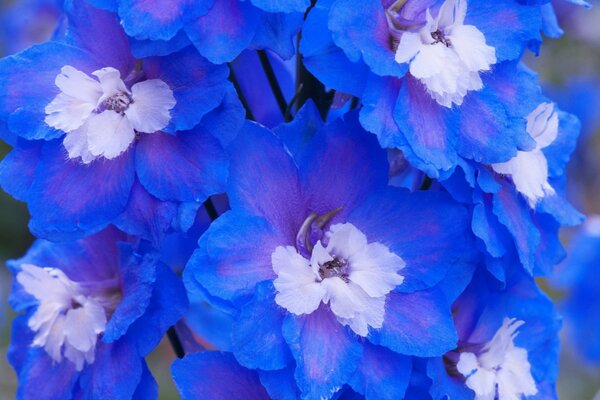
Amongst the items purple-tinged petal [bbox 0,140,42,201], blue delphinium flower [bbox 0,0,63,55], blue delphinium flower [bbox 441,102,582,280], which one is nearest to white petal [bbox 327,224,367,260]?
blue delphinium flower [bbox 441,102,582,280]

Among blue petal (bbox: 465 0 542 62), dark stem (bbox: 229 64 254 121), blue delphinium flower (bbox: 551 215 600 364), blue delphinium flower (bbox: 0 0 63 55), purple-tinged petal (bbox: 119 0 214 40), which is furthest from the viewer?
blue delphinium flower (bbox: 0 0 63 55)

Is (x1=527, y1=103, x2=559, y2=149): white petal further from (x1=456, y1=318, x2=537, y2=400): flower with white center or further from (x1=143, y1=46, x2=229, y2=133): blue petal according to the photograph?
(x1=143, y1=46, x2=229, y2=133): blue petal

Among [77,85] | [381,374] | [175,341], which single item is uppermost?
[77,85]

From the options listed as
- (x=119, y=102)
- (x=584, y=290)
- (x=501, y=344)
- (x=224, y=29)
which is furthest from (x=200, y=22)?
(x=584, y=290)

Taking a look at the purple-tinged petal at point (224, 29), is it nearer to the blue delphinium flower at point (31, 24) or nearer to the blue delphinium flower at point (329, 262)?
the blue delphinium flower at point (329, 262)

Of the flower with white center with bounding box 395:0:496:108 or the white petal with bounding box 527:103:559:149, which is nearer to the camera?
the flower with white center with bounding box 395:0:496:108

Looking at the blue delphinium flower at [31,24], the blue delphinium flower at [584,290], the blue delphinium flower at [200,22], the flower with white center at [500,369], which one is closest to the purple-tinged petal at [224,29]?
the blue delphinium flower at [200,22]

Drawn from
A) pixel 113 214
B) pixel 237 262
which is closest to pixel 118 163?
pixel 113 214

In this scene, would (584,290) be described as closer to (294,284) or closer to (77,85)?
(294,284)
